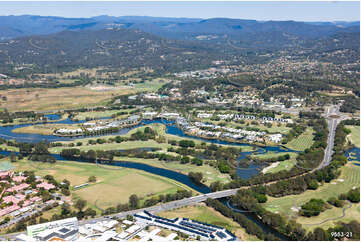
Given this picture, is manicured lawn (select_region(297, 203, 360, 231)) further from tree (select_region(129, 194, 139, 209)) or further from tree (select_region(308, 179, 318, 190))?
tree (select_region(129, 194, 139, 209))

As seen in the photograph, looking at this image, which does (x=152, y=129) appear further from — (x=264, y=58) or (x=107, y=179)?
(x=264, y=58)

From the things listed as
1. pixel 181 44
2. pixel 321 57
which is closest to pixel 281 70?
pixel 321 57

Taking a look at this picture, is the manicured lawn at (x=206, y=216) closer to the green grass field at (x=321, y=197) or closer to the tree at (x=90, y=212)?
the green grass field at (x=321, y=197)

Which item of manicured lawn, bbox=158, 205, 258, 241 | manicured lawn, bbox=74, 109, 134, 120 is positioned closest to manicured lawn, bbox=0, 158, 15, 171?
manicured lawn, bbox=158, 205, 258, 241

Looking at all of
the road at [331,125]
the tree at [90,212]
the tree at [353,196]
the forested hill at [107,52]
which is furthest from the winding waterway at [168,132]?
the forested hill at [107,52]

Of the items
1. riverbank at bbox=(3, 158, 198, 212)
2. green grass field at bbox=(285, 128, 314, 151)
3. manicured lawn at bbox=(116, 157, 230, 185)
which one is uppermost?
green grass field at bbox=(285, 128, 314, 151)

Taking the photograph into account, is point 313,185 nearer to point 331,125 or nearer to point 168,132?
point 168,132
